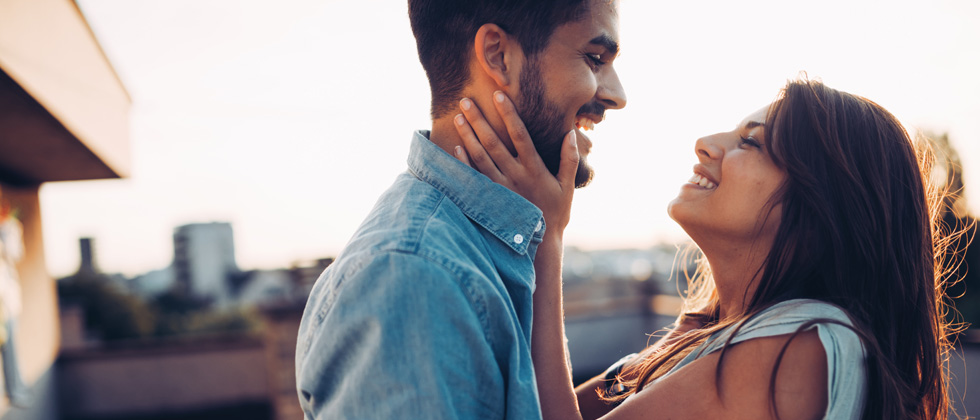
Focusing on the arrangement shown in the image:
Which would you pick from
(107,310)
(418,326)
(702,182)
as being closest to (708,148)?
(702,182)

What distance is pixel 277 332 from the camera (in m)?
6.52

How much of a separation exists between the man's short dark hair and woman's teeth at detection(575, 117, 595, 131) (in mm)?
228

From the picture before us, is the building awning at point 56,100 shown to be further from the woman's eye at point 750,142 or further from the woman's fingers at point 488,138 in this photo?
the woman's eye at point 750,142

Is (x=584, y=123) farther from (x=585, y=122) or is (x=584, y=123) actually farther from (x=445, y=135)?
(x=445, y=135)

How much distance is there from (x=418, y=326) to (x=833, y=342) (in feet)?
3.79

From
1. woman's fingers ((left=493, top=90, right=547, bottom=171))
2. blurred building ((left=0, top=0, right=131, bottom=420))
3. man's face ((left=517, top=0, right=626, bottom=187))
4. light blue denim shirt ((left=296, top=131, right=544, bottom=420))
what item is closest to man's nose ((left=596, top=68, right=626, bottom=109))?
man's face ((left=517, top=0, right=626, bottom=187))

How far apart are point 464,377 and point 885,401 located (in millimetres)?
1252

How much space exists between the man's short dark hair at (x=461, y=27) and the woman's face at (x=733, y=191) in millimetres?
880

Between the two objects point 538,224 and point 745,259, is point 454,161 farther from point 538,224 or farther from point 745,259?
point 745,259

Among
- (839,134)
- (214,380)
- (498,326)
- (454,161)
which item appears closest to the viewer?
(498,326)

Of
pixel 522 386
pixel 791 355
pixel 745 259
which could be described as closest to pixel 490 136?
Result: pixel 522 386

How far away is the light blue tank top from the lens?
151cm

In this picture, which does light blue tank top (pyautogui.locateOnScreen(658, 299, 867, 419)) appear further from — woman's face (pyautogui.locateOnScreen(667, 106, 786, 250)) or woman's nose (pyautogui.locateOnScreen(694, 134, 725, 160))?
woman's nose (pyautogui.locateOnScreen(694, 134, 725, 160))

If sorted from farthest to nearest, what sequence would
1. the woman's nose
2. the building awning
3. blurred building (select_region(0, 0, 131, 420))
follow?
blurred building (select_region(0, 0, 131, 420))
the building awning
the woman's nose
